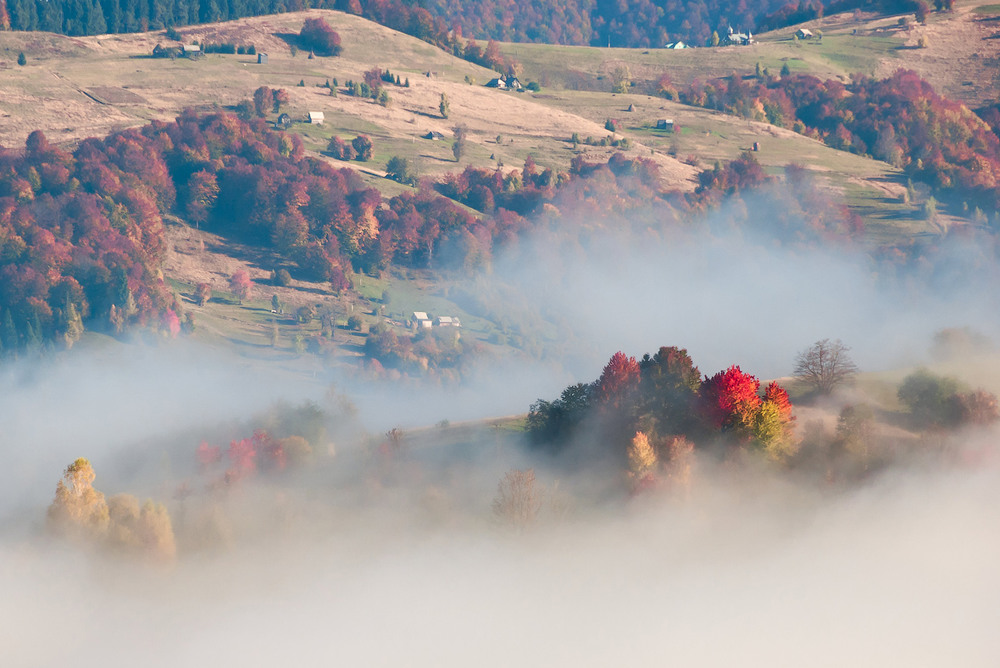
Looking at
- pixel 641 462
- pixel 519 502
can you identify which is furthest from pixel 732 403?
pixel 519 502

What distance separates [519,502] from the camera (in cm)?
13112

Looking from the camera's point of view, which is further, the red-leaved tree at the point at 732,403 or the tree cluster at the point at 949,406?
the tree cluster at the point at 949,406

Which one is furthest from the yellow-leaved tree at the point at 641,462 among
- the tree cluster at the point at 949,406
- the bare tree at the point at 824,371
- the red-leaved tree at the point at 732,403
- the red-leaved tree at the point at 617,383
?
the tree cluster at the point at 949,406

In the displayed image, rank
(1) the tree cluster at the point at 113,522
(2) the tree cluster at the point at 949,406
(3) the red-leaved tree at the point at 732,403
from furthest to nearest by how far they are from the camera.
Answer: (2) the tree cluster at the point at 949,406 → (3) the red-leaved tree at the point at 732,403 → (1) the tree cluster at the point at 113,522

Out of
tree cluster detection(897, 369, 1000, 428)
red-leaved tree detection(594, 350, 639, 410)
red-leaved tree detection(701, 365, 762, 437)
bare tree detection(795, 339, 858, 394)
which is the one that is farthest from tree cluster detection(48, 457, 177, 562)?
tree cluster detection(897, 369, 1000, 428)

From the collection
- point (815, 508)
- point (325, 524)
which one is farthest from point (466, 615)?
point (815, 508)

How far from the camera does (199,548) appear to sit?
131 m

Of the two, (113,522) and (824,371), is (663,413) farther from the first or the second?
(113,522)

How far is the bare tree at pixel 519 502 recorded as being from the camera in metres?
131

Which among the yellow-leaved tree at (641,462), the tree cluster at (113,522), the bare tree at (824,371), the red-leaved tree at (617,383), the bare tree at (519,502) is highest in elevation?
the bare tree at (824,371)

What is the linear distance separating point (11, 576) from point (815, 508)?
8539 cm

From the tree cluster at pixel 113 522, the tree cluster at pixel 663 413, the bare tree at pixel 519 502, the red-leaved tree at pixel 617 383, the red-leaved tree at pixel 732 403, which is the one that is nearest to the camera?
the tree cluster at pixel 113 522

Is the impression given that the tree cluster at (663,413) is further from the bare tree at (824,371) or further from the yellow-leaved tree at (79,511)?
the yellow-leaved tree at (79,511)

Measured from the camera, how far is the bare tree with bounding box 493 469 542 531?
13100cm
